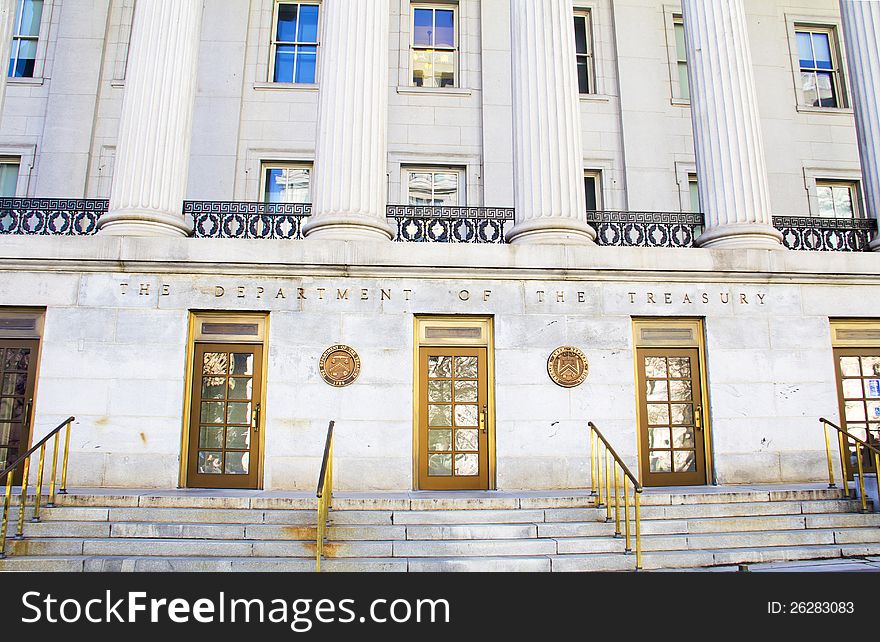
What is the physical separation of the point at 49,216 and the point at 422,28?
10.4 meters

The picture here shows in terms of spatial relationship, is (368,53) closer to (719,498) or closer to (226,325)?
(226,325)

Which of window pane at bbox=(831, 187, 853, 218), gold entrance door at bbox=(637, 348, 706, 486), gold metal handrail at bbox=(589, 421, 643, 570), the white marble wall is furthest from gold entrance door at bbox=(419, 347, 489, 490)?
window pane at bbox=(831, 187, 853, 218)

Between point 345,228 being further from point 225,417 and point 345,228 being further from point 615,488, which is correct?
point 615,488

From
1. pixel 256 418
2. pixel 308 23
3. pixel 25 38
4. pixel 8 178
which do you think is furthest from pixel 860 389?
pixel 25 38

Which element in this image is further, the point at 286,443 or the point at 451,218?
the point at 451,218

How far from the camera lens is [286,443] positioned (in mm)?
10812

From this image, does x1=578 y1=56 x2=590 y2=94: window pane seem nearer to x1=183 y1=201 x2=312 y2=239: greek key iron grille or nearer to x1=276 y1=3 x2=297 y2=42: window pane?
x1=276 y1=3 x2=297 y2=42: window pane

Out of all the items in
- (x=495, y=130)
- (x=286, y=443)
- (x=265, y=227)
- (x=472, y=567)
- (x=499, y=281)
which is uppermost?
(x=495, y=130)

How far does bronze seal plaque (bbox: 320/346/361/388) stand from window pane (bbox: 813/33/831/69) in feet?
52.1

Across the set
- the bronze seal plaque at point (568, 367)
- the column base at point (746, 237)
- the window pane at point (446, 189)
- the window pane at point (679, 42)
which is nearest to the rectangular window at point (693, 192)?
the window pane at point (679, 42)

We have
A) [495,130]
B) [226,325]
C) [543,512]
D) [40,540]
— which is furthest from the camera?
[495,130]

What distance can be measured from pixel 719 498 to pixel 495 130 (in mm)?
10906

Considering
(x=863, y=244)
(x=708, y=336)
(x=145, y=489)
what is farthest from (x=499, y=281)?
(x=863, y=244)

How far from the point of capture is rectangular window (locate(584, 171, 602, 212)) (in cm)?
1775
